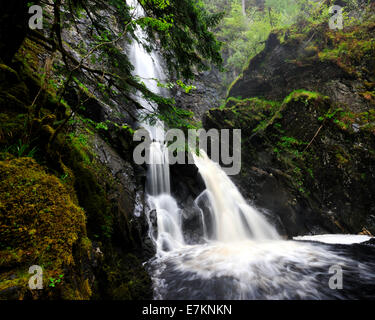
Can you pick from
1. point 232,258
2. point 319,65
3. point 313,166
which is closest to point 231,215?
point 232,258

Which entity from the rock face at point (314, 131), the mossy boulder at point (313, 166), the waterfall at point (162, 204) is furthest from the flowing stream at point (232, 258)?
the rock face at point (314, 131)

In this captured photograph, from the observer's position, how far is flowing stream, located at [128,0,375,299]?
388cm

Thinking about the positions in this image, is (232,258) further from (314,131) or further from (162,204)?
(314,131)

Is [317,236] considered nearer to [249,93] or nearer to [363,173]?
[363,173]

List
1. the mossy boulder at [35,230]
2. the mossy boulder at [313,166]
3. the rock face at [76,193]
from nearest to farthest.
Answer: the mossy boulder at [35,230] < the rock face at [76,193] < the mossy boulder at [313,166]

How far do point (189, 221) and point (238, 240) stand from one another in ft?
8.13

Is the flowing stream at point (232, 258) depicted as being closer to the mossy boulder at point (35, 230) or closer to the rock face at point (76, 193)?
the rock face at point (76, 193)

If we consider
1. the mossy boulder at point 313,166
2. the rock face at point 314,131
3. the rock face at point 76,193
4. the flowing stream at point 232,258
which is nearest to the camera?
the rock face at point 76,193

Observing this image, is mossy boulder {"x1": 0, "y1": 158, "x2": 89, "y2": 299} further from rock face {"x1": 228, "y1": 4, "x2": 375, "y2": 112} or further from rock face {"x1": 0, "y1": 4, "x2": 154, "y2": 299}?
rock face {"x1": 228, "y1": 4, "x2": 375, "y2": 112}

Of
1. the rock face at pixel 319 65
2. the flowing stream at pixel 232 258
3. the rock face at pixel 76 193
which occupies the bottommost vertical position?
the flowing stream at pixel 232 258

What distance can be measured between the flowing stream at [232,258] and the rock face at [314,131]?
6.75ft

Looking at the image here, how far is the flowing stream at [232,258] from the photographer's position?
3.88m

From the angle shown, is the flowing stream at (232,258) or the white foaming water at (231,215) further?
the white foaming water at (231,215)

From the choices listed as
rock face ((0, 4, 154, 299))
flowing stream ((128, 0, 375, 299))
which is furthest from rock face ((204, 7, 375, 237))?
rock face ((0, 4, 154, 299))
